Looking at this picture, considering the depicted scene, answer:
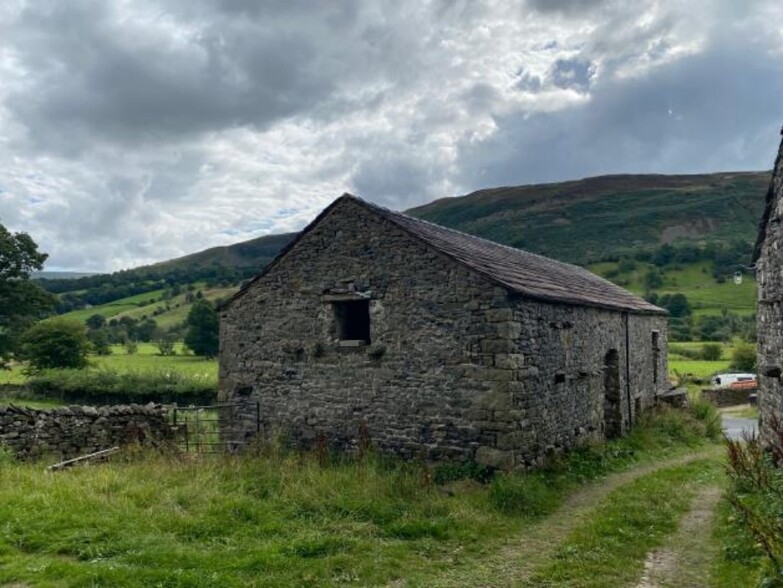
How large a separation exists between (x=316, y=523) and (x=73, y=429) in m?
7.79

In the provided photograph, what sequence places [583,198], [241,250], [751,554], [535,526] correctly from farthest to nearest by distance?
[241,250], [583,198], [535,526], [751,554]

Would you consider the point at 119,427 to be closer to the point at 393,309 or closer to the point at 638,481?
the point at 393,309

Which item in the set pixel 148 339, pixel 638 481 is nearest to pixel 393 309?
pixel 638 481

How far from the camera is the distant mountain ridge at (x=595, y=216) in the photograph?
96.9 m

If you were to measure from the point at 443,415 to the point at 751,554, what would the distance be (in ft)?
17.1

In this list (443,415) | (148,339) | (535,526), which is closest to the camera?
(535,526)

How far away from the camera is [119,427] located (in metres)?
13.6

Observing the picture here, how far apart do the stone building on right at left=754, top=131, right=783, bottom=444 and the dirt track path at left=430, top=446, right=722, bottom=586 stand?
2.84 meters

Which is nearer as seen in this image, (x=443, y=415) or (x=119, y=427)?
(x=443, y=415)

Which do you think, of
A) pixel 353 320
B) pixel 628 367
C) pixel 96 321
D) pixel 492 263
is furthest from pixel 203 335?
pixel 492 263

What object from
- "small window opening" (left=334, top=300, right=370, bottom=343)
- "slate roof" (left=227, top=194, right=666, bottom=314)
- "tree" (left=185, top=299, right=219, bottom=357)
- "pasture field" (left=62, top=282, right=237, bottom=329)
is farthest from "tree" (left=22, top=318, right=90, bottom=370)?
"small window opening" (left=334, top=300, right=370, bottom=343)

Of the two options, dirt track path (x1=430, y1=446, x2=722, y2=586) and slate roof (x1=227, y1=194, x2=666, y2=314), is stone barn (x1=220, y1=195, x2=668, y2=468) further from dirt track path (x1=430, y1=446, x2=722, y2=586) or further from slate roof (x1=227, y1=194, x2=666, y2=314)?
dirt track path (x1=430, y1=446, x2=722, y2=586)

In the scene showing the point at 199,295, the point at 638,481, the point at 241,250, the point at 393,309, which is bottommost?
the point at 638,481

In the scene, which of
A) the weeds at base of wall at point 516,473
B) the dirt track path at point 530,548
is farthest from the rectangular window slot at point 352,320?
the dirt track path at point 530,548
